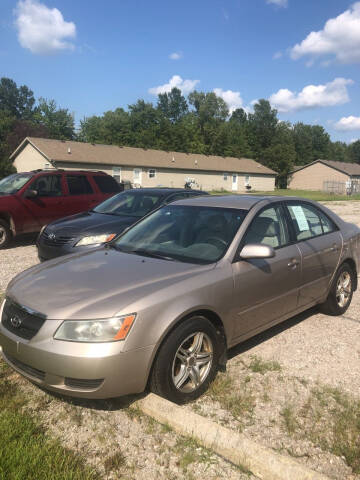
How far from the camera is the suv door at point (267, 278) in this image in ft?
11.7

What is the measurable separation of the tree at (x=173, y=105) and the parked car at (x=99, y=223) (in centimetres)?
8875

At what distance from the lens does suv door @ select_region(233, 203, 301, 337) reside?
357cm

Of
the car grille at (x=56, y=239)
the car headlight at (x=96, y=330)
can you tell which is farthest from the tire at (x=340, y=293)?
the car grille at (x=56, y=239)

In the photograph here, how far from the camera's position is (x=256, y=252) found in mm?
3469

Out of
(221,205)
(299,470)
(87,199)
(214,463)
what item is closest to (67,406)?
(214,463)

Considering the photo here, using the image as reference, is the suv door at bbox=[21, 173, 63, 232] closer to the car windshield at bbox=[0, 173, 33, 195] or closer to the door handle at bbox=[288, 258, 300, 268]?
the car windshield at bbox=[0, 173, 33, 195]

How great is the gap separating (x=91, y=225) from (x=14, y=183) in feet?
13.9

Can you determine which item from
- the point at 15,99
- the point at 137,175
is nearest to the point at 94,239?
the point at 137,175

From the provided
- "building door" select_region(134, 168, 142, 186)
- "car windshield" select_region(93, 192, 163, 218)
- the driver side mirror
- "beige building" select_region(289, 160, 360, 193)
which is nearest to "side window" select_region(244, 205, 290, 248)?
"car windshield" select_region(93, 192, 163, 218)

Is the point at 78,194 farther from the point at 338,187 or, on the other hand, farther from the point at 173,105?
the point at 173,105

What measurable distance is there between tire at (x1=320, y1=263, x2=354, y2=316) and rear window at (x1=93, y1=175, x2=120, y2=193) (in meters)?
7.14

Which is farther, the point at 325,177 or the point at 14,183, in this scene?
the point at 325,177

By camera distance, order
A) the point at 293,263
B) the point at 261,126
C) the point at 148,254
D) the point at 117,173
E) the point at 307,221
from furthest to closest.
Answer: the point at 261,126 < the point at 117,173 < the point at 307,221 < the point at 293,263 < the point at 148,254

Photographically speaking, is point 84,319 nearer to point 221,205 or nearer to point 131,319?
point 131,319
